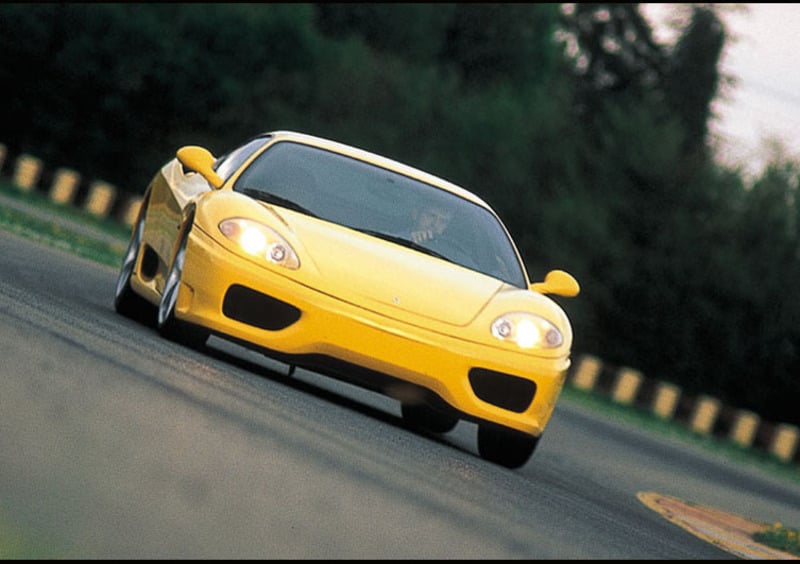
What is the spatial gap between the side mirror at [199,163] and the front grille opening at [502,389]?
74.8 inches

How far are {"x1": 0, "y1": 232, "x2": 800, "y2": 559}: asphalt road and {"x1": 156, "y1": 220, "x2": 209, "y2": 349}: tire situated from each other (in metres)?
0.11

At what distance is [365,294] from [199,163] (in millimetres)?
1592

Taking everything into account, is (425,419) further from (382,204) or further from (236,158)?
(236,158)


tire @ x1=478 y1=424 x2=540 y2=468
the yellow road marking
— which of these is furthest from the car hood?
the yellow road marking

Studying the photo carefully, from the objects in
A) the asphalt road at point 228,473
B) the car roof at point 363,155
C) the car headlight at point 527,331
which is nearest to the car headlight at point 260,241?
the asphalt road at point 228,473

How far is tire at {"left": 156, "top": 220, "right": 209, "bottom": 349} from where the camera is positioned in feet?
33.1

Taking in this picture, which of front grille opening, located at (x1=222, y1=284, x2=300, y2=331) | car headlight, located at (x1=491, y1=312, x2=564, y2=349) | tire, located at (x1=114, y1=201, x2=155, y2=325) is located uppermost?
car headlight, located at (x1=491, y1=312, x2=564, y2=349)

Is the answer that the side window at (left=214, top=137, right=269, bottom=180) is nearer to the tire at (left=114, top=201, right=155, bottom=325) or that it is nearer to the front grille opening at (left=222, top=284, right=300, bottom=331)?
the tire at (left=114, top=201, right=155, bottom=325)

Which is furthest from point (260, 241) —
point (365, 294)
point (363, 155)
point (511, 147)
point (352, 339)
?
point (511, 147)

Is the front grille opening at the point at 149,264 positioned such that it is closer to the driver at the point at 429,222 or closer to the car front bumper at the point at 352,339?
the car front bumper at the point at 352,339

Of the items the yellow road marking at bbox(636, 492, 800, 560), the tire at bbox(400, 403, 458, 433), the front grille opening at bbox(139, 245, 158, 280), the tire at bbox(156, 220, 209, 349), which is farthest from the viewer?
the tire at bbox(400, 403, 458, 433)

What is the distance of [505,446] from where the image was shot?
1051 cm

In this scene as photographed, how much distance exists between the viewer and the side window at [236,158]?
11133 mm

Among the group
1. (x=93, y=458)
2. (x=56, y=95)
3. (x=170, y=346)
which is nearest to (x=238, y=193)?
(x=170, y=346)
